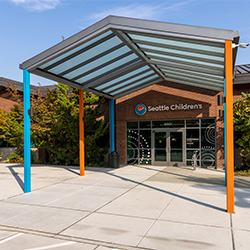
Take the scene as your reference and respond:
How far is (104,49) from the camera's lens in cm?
932

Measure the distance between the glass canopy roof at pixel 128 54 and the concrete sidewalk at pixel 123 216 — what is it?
14.9 ft

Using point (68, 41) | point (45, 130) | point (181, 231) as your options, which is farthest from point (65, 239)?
point (45, 130)

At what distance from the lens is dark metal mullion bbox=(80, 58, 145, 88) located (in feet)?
37.0

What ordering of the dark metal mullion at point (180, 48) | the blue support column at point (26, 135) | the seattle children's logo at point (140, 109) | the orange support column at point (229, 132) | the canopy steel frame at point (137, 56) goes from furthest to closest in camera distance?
the seattle children's logo at point (140, 109) → the blue support column at point (26, 135) → the dark metal mullion at point (180, 48) → the canopy steel frame at point (137, 56) → the orange support column at point (229, 132)

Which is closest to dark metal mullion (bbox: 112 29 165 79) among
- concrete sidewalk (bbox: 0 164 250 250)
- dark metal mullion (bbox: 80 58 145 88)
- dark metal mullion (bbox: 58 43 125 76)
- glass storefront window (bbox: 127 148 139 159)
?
dark metal mullion (bbox: 58 43 125 76)

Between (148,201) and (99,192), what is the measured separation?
201 centimetres

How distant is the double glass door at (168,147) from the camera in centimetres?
1619

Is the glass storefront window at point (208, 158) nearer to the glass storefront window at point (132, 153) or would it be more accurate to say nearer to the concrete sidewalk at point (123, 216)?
the glass storefront window at point (132, 153)

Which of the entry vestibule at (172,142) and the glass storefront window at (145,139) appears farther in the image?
the glass storefront window at (145,139)

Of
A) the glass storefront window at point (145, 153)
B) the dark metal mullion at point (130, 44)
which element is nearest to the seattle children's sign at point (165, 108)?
the glass storefront window at point (145, 153)

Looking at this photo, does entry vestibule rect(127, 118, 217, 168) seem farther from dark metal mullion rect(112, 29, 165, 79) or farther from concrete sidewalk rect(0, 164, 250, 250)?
dark metal mullion rect(112, 29, 165, 79)

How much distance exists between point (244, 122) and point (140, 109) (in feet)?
21.1

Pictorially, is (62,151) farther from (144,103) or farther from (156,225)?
(156,225)

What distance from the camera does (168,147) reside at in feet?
54.0
